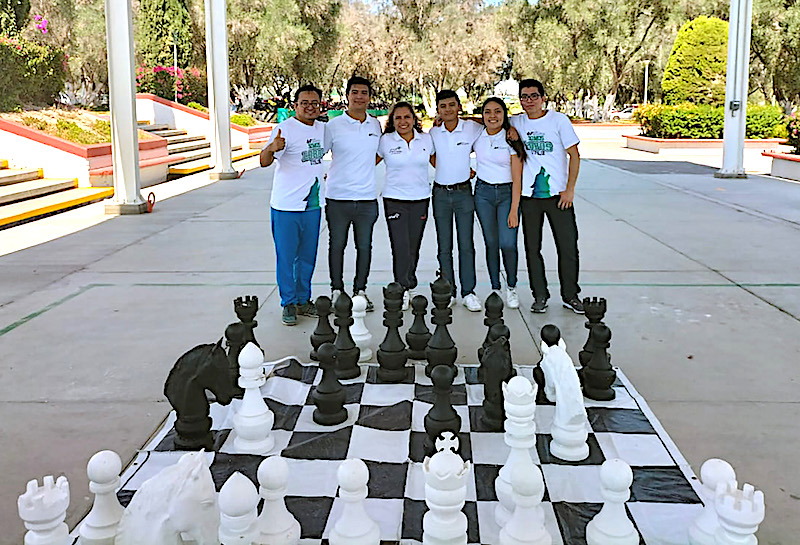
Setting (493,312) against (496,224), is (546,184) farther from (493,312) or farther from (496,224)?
(493,312)

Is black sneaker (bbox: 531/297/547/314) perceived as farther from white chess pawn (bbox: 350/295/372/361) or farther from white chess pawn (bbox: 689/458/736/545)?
white chess pawn (bbox: 689/458/736/545)

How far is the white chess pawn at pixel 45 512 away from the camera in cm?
209

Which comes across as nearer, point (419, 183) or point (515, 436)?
point (515, 436)

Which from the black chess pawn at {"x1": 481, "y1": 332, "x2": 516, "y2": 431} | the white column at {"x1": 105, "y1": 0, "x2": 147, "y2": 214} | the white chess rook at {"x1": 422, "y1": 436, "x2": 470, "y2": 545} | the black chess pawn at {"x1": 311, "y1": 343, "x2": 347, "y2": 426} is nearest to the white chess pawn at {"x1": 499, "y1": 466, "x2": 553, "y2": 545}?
the white chess rook at {"x1": 422, "y1": 436, "x2": 470, "y2": 545}

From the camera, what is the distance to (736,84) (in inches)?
551

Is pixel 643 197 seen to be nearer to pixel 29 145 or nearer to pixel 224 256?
pixel 224 256

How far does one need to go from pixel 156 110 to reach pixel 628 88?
2897 cm

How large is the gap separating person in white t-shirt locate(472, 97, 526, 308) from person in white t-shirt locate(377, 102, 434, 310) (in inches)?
14.3

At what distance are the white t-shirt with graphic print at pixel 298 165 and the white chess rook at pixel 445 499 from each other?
10.3 ft

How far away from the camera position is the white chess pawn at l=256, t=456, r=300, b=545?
7.33 feet

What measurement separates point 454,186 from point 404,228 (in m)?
0.44

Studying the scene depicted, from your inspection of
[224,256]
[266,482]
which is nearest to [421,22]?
[224,256]

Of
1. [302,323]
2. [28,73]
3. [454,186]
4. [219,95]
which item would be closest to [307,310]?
[302,323]

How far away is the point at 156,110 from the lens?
23062mm
